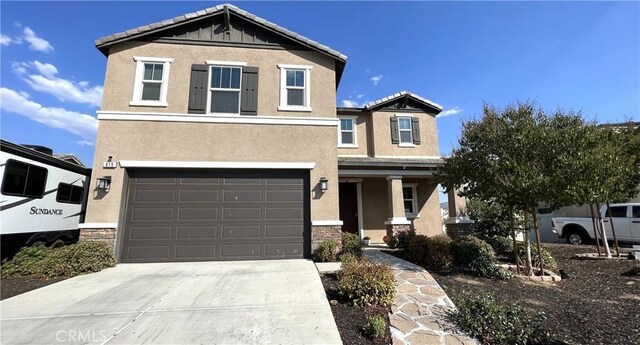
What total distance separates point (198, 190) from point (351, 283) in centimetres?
575

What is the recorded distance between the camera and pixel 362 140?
14914mm

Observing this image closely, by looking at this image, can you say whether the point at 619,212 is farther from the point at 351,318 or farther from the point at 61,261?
the point at 61,261

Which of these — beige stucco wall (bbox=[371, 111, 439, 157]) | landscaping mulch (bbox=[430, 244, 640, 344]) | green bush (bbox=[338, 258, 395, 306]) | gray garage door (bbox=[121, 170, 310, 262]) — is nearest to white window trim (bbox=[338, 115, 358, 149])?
beige stucco wall (bbox=[371, 111, 439, 157])

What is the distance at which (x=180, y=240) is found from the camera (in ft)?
29.1

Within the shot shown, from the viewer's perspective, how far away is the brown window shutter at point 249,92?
9688 millimetres

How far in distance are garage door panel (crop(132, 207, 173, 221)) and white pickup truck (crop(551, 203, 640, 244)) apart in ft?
56.6

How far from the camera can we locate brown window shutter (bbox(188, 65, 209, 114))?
31.0 feet

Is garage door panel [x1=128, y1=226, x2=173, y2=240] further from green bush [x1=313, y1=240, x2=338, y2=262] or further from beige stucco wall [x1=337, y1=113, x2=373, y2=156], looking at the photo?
beige stucco wall [x1=337, y1=113, x2=373, y2=156]

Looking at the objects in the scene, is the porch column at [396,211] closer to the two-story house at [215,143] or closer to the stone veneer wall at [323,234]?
the two-story house at [215,143]

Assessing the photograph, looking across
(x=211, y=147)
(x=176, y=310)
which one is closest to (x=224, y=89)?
(x=211, y=147)

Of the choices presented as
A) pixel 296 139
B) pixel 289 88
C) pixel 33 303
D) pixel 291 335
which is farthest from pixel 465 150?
pixel 33 303

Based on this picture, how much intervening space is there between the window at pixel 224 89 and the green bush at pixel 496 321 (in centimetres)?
801

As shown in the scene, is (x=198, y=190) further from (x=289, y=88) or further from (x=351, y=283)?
(x=351, y=283)

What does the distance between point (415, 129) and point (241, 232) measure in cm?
1002
